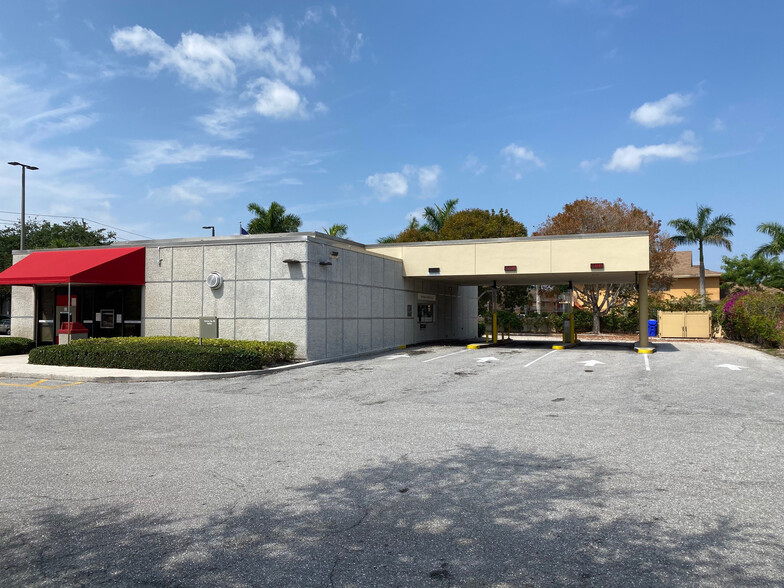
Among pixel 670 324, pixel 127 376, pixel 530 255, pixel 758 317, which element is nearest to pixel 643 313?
pixel 530 255

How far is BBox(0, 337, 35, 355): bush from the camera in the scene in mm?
19938

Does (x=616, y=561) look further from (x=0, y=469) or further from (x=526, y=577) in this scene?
(x=0, y=469)

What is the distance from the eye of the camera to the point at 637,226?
38.4 m

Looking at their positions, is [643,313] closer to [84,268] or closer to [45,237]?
[84,268]

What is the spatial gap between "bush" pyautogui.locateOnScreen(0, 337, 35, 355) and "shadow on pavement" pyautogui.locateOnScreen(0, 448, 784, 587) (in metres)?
18.1

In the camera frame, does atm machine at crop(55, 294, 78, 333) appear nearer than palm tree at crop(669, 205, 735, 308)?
Yes

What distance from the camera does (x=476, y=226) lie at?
41.7m

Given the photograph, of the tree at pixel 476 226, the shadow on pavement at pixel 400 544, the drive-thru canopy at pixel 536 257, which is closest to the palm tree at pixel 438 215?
the tree at pixel 476 226

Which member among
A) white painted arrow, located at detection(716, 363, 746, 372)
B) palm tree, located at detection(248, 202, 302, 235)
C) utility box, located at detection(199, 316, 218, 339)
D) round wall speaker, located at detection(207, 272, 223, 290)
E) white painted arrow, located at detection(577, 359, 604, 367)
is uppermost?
palm tree, located at detection(248, 202, 302, 235)

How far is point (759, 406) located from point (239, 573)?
9956 mm

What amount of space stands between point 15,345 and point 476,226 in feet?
96.8

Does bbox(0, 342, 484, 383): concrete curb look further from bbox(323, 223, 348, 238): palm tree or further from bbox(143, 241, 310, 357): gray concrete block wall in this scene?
bbox(323, 223, 348, 238): palm tree

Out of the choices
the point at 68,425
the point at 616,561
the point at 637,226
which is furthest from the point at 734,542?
the point at 637,226

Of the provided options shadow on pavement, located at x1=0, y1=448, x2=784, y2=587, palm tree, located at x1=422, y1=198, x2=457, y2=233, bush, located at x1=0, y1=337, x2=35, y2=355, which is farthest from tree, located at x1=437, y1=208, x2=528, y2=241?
shadow on pavement, located at x1=0, y1=448, x2=784, y2=587
